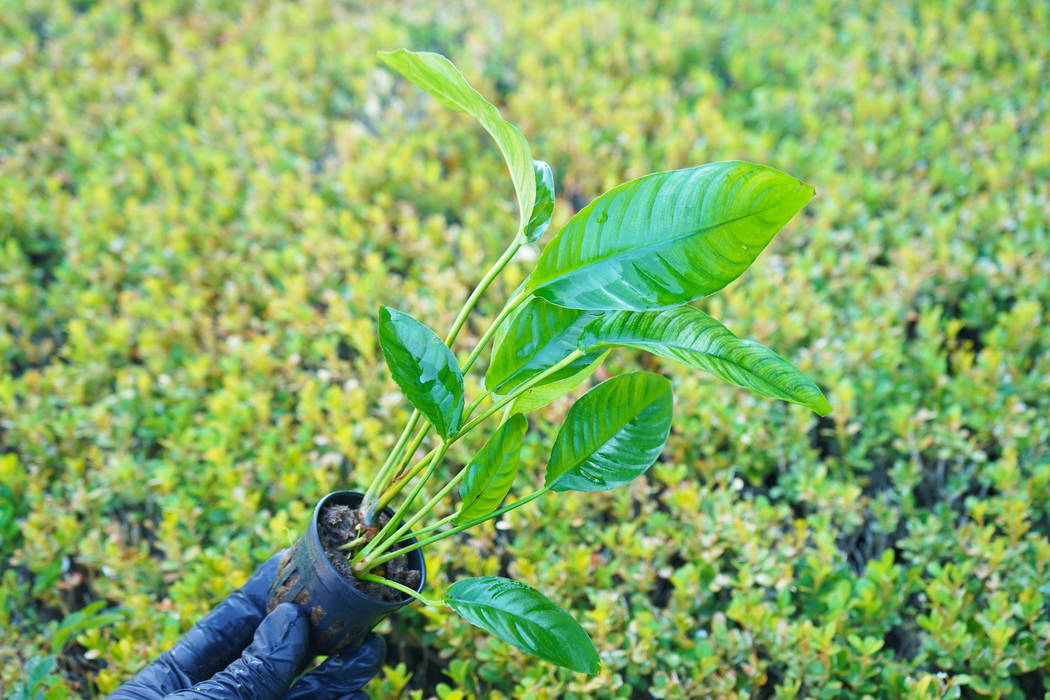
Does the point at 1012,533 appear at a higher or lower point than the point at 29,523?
higher

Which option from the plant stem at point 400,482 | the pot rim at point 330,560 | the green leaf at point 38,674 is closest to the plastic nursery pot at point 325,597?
the pot rim at point 330,560

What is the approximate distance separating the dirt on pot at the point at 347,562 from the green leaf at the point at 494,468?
0.22m

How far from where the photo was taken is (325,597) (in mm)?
1178

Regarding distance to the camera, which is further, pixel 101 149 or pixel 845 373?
pixel 101 149

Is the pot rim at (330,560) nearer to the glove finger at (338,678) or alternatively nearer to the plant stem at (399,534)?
the plant stem at (399,534)

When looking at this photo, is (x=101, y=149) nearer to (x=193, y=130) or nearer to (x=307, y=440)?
(x=193, y=130)

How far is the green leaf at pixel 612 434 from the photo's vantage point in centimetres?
118

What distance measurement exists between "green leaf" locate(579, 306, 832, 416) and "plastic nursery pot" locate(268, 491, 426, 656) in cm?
54

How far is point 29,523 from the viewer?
5.49 feet

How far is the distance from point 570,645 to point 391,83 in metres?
2.93

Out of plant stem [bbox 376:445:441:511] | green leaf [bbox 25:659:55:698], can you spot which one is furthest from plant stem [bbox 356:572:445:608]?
green leaf [bbox 25:659:55:698]

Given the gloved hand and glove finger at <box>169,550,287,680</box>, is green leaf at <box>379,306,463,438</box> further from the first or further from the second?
glove finger at <box>169,550,287,680</box>

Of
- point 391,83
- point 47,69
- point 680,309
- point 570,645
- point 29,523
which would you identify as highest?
point 391,83

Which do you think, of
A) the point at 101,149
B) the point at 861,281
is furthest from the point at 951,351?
the point at 101,149
